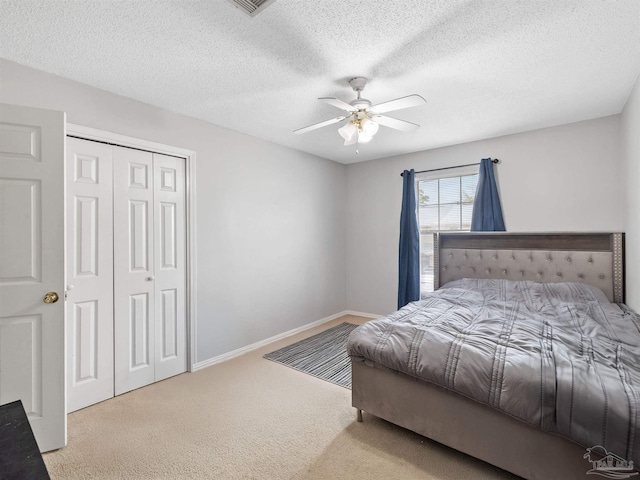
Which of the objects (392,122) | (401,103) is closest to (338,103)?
(401,103)

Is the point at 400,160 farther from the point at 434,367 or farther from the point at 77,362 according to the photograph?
the point at 77,362

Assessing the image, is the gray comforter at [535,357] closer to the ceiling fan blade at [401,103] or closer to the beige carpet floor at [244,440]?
the beige carpet floor at [244,440]

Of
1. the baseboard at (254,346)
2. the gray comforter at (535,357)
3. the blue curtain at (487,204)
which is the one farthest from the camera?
the blue curtain at (487,204)

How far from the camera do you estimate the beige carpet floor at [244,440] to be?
68.9 inches

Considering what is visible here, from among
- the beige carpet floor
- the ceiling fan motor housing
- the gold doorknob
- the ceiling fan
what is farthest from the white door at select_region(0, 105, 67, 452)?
the ceiling fan motor housing

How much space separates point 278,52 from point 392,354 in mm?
2080

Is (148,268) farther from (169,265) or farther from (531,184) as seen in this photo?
(531,184)

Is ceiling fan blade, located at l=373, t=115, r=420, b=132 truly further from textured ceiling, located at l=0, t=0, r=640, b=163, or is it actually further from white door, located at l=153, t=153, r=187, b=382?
white door, located at l=153, t=153, r=187, b=382

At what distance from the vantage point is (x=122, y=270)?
8.68ft

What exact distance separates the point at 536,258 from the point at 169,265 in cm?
391

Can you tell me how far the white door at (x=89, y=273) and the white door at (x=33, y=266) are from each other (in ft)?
1.69

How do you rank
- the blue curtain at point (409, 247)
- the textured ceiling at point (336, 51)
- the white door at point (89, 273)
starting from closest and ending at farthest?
the textured ceiling at point (336, 51) → the white door at point (89, 273) → the blue curtain at point (409, 247)

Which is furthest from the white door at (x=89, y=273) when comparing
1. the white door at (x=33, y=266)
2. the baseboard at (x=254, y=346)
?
the baseboard at (x=254, y=346)

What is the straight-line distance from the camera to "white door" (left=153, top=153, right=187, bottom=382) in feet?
9.45
